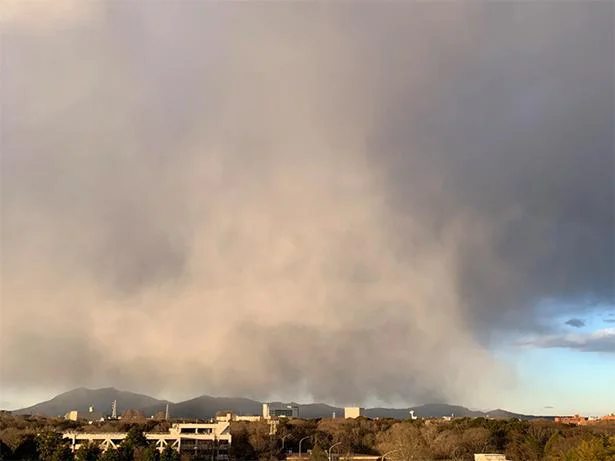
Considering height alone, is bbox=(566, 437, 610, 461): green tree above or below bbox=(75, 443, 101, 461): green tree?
above

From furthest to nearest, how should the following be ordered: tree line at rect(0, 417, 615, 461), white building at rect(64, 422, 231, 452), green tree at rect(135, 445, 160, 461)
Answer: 1. white building at rect(64, 422, 231, 452)
2. tree line at rect(0, 417, 615, 461)
3. green tree at rect(135, 445, 160, 461)

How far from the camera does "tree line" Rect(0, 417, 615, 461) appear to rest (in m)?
96.4

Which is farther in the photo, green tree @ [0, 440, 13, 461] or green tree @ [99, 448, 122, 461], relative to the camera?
green tree @ [0, 440, 13, 461]

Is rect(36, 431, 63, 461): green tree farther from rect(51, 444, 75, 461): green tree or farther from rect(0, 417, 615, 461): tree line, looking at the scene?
rect(51, 444, 75, 461): green tree

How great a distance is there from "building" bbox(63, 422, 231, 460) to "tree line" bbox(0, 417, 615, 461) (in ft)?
10.5

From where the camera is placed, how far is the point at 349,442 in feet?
Result: 437

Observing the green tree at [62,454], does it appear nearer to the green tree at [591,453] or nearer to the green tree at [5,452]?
the green tree at [5,452]

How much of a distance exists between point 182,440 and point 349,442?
38346 millimetres

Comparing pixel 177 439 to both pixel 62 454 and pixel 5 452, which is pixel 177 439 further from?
pixel 5 452

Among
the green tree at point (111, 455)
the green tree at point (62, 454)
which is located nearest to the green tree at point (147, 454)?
the green tree at point (111, 455)

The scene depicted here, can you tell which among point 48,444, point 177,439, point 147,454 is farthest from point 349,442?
point 48,444

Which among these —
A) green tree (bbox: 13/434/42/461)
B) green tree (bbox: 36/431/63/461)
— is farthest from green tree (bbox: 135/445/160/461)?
green tree (bbox: 13/434/42/461)

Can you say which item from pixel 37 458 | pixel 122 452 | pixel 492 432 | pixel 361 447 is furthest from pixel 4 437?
pixel 492 432

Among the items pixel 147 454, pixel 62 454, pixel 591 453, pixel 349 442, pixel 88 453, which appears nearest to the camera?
pixel 591 453
